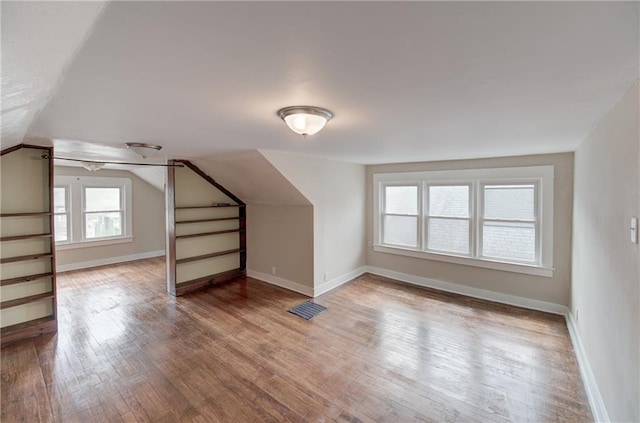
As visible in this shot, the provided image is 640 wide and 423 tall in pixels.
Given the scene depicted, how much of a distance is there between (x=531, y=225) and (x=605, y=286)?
224 centimetres

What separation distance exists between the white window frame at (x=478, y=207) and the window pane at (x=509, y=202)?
68 mm

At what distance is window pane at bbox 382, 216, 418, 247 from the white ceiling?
113 inches

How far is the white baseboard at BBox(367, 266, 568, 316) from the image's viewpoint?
3.77 m

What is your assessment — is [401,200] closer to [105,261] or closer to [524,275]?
[524,275]

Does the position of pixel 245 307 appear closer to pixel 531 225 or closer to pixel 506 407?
pixel 506 407

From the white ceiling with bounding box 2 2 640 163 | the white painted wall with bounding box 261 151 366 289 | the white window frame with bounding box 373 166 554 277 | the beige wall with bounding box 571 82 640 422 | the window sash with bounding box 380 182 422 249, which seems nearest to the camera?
the white ceiling with bounding box 2 2 640 163

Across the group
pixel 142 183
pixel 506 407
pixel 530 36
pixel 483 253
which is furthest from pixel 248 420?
pixel 142 183

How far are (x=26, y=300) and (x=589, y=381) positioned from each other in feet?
18.7

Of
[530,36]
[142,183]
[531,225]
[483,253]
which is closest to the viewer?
[530,36]

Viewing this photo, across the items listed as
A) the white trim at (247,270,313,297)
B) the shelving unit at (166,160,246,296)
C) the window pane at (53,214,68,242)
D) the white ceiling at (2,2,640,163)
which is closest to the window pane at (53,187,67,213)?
the window pane at (53,214,68,242)

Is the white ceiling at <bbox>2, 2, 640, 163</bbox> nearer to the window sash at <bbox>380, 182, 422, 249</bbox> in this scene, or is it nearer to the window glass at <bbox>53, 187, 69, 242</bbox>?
the window sash at <bbox>380, 182, 422, 249</bbox>

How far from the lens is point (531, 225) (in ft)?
12.8

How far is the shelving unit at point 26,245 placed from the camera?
3078mm

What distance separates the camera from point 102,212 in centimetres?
638
